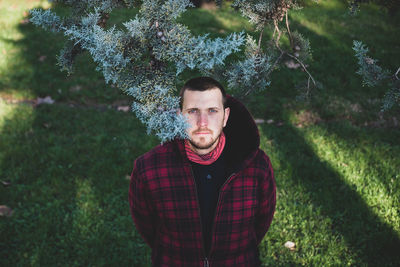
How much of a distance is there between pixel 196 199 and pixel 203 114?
2.25 ft

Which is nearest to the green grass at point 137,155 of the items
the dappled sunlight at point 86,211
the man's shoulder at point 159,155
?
the dappled sunlight at point 86,211

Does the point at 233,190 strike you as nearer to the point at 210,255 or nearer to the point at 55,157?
the point at 210,255

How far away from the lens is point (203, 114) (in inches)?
63.4

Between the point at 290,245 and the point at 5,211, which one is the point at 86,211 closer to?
the point at 5,211

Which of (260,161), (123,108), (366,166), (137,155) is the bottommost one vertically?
(366,166)

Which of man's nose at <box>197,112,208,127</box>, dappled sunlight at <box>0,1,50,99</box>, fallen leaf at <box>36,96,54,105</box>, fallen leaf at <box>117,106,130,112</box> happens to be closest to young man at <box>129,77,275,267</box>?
man's nose at <box>197,112,208,127</box>

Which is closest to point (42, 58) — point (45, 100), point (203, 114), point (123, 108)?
point (45, 100)

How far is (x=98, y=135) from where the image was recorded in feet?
16.9

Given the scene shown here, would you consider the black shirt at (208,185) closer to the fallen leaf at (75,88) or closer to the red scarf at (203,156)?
the red scarf at (203,156)

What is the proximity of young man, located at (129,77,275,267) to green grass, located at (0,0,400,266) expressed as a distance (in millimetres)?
857

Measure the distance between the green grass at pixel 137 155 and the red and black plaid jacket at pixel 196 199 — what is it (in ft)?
2.87

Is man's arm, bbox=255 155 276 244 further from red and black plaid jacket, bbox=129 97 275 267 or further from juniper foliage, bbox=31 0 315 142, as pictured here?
juniper foliage, bbox=31 0 315 142

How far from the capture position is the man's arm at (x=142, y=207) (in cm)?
215

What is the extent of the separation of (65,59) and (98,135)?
392cm
